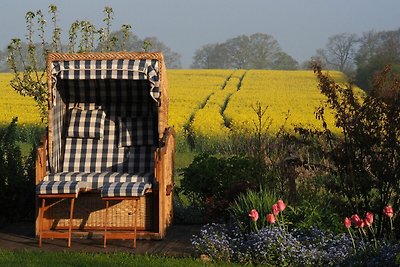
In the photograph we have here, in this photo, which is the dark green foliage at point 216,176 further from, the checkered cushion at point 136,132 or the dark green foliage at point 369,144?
the dark green foliage at point 369,144

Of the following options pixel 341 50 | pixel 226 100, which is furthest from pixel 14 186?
pixel 341 50

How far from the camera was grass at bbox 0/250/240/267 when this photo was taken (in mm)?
7191

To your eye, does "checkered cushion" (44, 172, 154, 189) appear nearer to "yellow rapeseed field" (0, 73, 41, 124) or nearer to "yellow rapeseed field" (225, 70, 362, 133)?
"yellow rapeseed field" (225, 70, 362, 133)

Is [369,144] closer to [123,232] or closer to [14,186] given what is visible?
[123,232]

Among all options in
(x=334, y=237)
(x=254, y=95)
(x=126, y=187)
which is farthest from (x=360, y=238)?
(x=254, y=95)

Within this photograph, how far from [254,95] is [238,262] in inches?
999

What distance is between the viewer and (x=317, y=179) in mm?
11016

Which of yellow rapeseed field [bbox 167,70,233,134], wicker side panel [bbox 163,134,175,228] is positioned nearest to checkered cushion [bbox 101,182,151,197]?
wicker side panel [bbox 163,134,175,228]

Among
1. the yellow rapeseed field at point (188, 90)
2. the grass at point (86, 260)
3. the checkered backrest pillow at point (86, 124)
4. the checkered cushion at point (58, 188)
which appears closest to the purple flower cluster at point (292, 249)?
the grass at point (86, 260)

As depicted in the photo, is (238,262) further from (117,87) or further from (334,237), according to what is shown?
(117,87)

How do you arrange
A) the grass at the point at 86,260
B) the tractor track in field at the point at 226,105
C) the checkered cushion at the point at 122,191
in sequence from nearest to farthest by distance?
the grass at the point at 86,260
the checkered cushion at the point at 122,191
the tractor track in field at the point at 226,105

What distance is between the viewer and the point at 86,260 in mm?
7348

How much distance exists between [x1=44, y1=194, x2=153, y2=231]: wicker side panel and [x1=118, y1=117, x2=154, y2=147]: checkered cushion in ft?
3.30

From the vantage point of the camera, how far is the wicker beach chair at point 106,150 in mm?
8641
